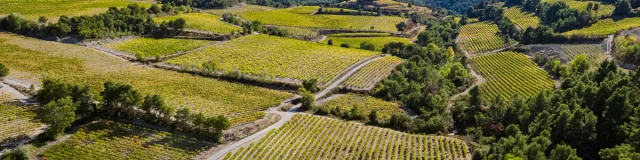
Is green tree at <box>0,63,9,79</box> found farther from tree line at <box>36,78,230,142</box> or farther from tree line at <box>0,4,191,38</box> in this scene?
tree line at <box>0,4,191,38</box>

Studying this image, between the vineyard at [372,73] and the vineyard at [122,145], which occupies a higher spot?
the vineyard at [122,145]

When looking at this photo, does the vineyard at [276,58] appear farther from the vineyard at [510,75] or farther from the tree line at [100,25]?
the vineyard at [510,75]

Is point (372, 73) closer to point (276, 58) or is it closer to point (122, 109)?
point (276, 58)

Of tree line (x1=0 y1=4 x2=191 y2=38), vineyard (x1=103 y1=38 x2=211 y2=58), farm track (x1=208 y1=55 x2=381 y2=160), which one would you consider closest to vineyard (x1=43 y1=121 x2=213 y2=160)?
farm track (x1=208 y1=55 x2=381 y2=160)

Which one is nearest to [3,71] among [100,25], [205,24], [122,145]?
[100,25]

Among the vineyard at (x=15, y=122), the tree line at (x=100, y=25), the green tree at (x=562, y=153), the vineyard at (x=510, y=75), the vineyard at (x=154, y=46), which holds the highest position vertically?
the tree line at (x=100, y=25)

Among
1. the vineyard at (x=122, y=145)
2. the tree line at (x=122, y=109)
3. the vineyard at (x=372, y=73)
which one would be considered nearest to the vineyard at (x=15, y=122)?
the tree line at (x=122, y=109)
